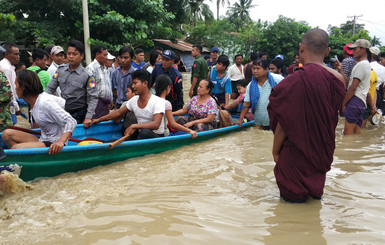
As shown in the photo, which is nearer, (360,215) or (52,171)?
(360,215)

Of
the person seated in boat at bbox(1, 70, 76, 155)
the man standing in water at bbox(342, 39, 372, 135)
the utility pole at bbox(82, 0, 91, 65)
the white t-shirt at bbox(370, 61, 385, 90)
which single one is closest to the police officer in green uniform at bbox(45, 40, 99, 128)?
the person seated in boat at bbox(1, 70, 76, 155)

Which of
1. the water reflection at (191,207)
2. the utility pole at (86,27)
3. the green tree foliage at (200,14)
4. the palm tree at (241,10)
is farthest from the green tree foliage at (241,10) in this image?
the water reflection at (191,207)

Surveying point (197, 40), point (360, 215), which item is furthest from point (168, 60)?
point (197, 40)

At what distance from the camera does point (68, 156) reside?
381cm

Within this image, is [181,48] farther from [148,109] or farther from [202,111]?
[148,109]

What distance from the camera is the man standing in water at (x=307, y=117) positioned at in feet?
8.57

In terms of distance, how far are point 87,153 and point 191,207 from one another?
5.51 ft

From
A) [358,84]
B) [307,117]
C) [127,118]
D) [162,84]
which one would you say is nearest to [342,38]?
[358,84]

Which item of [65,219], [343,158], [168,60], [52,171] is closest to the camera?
[65,219]

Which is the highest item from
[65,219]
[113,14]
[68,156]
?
[113,14]

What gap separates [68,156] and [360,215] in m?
3.16

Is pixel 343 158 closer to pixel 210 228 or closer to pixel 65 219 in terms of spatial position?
pixel 210 228

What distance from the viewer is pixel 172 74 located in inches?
233

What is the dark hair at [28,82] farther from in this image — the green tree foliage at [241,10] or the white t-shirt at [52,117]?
the green tree foliage at [241,10]
